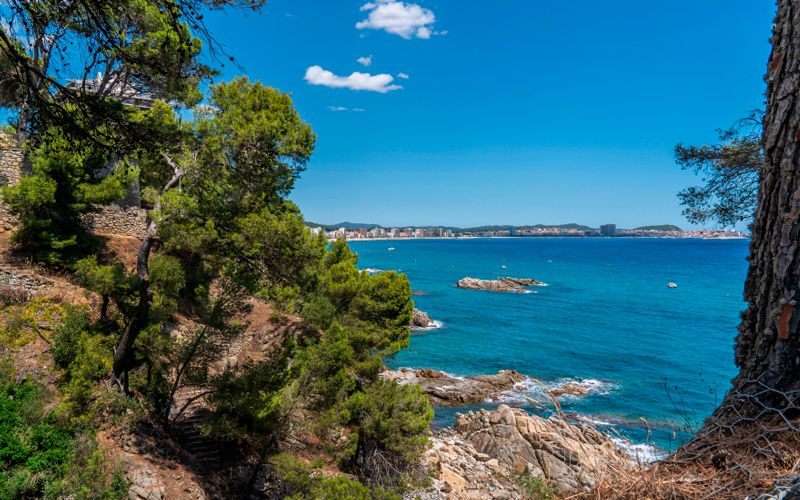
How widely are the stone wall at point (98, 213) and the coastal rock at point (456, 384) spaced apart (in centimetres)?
1425

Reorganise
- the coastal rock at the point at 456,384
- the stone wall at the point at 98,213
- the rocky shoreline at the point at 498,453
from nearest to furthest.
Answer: the rocky shoreline at the point at 498,453 → the stone wall at the point at 98,213 → the coastal rock at the point at 456,384

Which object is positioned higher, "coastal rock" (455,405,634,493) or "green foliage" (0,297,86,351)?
"green foliage" (0,297,86,351)

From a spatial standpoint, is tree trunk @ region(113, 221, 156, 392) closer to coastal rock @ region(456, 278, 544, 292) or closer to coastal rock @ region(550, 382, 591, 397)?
coastal rock @ region(550, 382, 591, 397)

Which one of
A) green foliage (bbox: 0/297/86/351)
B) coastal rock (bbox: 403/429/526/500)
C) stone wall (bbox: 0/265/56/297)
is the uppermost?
stone wall (bbox: 0/265/56/297)

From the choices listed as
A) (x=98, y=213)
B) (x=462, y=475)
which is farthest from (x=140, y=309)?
(x=462, y=475)

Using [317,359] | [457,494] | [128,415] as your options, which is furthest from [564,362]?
[128,415]

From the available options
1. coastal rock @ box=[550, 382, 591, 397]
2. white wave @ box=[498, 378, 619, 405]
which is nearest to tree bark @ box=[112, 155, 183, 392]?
white wave @ box=[498, 378, 619, 405]

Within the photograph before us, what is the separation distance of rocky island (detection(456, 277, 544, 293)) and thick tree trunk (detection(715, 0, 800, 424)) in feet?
198

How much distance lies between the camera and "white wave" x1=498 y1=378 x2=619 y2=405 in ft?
78.4

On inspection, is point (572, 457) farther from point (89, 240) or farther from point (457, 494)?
point (89, 240)

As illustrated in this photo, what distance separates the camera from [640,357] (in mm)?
31266

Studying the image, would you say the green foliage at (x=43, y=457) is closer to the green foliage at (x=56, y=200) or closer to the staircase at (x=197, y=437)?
the staircase at (x=197, y=437)

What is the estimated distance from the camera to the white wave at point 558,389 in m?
23.9

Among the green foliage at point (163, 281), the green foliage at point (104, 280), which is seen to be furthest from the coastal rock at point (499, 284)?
the green foliage at point (104, 280)
